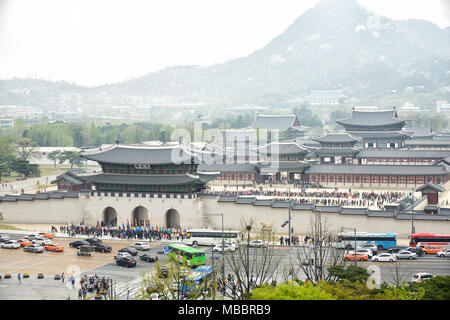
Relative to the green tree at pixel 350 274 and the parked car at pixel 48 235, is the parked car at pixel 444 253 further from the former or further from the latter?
the parked car at pixel 48 235

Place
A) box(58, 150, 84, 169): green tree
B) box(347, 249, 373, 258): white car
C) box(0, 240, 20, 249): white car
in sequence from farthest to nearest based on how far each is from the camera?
box(58, 150, 84, 169): green tree → box(0, 240, 20, 249): white car → box(347, 249, 373, 258): white car

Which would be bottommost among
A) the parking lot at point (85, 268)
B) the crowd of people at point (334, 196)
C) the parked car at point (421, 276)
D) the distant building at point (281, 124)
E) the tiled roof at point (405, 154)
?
the parking lot at point (85, 268)

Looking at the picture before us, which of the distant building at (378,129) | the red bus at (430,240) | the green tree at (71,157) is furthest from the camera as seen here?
the distant building at (378,129)

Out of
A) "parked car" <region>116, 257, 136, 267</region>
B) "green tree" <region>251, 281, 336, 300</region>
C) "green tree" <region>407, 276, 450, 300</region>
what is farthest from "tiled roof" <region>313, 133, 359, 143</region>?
"green tree" <region>251, 281, 336, 300</region>

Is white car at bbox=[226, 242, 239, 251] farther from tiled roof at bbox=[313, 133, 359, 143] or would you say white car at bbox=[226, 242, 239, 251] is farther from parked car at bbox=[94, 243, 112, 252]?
tiled roof at bbox=[313, 133, 359, 143]

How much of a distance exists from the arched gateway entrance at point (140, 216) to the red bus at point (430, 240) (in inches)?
787

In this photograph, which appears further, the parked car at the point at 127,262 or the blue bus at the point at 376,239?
the blue bus at the point at 376,239

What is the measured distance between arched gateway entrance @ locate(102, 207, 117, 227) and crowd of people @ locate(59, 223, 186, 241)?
26.4 inches

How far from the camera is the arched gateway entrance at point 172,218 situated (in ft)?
151

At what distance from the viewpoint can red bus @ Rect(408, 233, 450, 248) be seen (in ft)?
119

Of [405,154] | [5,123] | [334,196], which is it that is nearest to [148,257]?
[334,196]

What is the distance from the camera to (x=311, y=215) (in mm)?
41812

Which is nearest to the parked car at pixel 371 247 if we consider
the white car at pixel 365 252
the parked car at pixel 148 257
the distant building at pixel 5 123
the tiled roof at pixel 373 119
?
the white car at pixel 365 252
